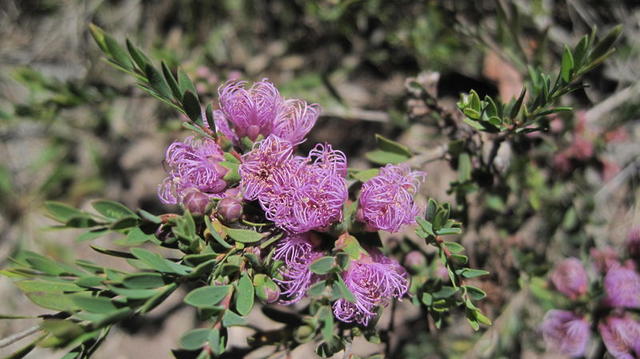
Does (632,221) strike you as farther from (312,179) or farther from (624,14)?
(312,179)

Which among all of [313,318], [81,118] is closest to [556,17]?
[313,318]

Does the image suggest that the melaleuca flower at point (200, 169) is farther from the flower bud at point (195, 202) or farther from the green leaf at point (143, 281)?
the green leaf at point (143, 281)

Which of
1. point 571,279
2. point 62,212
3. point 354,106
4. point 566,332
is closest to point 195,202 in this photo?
point 62,212

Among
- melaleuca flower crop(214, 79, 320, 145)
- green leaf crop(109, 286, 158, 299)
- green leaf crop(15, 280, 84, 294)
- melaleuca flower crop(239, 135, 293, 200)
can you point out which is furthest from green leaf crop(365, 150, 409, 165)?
green leaf crop(15, 280, 84, 294)

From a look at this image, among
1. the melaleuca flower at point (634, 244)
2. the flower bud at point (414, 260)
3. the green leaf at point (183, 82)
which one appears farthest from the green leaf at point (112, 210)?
the melaleuca flower at point (634, 244)

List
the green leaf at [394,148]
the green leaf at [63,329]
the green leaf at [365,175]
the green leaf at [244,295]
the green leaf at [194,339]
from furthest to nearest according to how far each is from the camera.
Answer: the green leaf at [394,148], the green leaf at [365,175], the green leaf at [244,295], the green leaf at [194,339], the green leaf at [63,329]

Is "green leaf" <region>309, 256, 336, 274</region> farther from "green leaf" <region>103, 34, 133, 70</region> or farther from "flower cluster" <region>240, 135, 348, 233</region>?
"green leaf" <region>103, 34, 133, 70</region>

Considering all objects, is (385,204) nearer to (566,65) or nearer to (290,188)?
(290,188)
